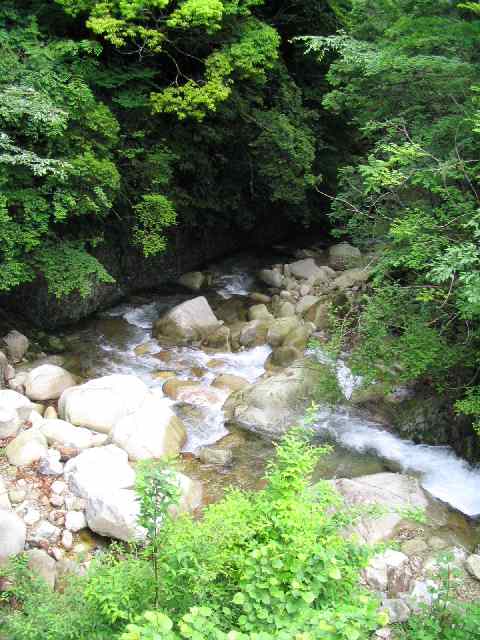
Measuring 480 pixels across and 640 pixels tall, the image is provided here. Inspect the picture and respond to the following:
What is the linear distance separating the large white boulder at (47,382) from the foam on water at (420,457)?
160 inches

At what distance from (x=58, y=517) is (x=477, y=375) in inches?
214

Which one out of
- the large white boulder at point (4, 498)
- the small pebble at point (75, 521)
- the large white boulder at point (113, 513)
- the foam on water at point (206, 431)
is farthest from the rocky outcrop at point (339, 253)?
the large white boulder at point (4, 498)

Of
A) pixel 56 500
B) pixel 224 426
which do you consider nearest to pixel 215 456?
pixel 224 426

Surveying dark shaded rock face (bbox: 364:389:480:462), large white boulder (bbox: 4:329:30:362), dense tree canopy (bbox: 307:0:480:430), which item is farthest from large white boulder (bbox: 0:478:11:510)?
dark shaded rock face (bbox: 364:389:480:462)

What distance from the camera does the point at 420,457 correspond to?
7.86 metres

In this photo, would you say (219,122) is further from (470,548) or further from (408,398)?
(470,548)

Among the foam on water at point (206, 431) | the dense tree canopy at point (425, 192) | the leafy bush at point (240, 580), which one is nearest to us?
the leafy bush at point (240, 580)

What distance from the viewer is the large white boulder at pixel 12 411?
7457 millimetres

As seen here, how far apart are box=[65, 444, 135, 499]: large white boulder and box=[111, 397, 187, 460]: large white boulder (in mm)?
350

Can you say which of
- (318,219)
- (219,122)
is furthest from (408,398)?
(318,219)

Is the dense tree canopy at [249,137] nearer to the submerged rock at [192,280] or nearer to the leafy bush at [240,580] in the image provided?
the submerged rock at [192,280]

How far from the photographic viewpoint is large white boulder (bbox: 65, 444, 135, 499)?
21.5 feet

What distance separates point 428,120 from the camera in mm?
7859

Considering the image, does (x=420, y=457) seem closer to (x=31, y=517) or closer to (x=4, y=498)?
(x=31, y=517)
